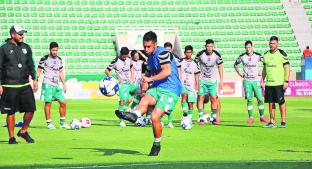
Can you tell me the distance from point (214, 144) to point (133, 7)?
4318 centimetres

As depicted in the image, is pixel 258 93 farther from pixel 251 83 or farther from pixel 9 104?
pixel 9 104

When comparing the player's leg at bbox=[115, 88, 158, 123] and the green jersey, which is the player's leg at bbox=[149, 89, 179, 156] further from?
the green jersey

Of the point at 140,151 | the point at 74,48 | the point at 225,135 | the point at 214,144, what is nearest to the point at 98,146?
the point at 140,151

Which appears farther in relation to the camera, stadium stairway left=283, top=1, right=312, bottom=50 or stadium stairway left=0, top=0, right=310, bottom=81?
stadium stairway left=283, top=1, right=312, bottom=50

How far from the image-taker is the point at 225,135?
637 inches

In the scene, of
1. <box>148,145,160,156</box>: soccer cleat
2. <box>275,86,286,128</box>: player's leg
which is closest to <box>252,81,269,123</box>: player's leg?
<box>275,86,286,128</box>: player's leg

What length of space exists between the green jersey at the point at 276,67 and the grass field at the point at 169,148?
1.26 metres

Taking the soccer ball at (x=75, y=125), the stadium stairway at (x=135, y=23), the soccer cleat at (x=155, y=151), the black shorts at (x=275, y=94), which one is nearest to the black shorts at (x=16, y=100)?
the soccer cleat at (x=155, y=151)

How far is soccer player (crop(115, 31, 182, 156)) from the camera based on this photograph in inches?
464

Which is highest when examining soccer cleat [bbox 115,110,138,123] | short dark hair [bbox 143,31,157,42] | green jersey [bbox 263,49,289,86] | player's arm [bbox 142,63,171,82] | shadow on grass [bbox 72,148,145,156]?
short dark hair [bbox 143,31,157,42]

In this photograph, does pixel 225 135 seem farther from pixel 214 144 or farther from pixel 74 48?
pixel 74 48

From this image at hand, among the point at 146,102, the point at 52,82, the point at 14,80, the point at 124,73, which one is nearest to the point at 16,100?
the point at 14,80

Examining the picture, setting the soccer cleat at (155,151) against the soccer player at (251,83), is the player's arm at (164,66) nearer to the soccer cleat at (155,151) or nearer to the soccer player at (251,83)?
the soccer cleat at (155,151)

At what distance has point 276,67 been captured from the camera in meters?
19.0
